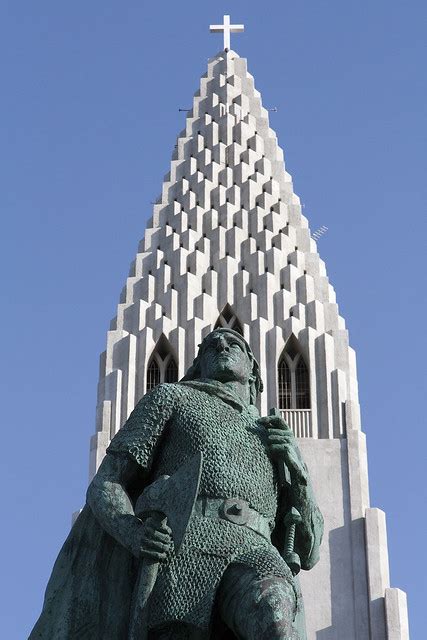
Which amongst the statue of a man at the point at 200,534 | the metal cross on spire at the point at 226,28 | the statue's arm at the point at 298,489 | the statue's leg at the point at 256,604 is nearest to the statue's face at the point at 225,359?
the statue of a man at the point at 200,534

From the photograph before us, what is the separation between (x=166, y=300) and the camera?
56656 millimetres

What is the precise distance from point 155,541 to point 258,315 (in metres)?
47.9

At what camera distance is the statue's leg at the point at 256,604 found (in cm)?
779

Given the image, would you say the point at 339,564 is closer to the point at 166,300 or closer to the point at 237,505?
the point at 166,300

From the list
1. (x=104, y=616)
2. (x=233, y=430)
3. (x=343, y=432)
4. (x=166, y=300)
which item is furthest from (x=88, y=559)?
(x=166, y=300)

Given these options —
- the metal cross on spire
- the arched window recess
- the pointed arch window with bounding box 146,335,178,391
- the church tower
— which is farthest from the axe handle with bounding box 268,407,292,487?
the metal cross on spire

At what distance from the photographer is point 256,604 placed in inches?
309

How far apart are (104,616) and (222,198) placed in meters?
53.0

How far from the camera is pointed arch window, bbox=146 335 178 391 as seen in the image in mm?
54281

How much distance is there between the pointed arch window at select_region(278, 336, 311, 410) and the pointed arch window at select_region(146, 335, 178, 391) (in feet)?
11.4

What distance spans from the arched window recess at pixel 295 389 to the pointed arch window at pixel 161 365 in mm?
3461

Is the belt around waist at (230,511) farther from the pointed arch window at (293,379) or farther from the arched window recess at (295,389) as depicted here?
the pointed arch window at (293,379)

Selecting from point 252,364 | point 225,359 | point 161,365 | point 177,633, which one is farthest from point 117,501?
point 161,365

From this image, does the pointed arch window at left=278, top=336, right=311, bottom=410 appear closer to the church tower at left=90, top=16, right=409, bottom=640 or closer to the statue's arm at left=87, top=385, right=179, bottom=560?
the church tower at left=90, top=16, right=409, bottom=640
